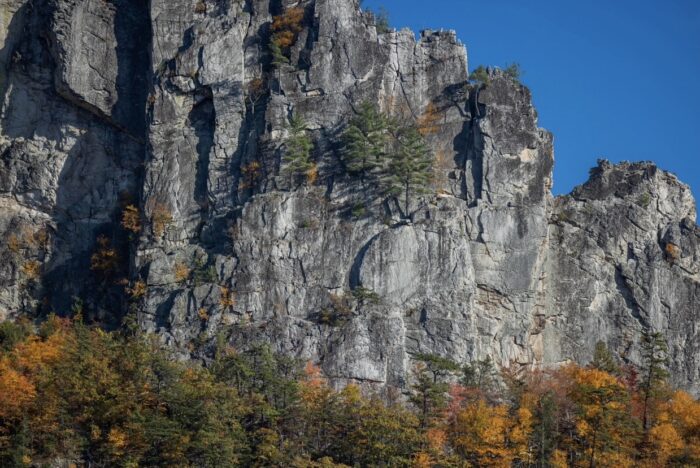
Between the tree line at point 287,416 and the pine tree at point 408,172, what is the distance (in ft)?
30.7

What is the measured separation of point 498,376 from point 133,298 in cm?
1865

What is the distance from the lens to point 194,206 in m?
90.1

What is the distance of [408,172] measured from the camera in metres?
87.8

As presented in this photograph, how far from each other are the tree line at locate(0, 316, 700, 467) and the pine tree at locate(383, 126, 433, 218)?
30.7 ft

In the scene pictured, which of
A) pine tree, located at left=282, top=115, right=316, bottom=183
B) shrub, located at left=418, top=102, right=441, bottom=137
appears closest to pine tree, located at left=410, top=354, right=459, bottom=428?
pine tree, located at left=282, top=115, right=316, bottom=183

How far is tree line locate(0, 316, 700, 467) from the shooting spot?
74.6 meters

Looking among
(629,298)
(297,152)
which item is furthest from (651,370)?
(297,152)

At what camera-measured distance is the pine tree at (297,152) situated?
88.1m

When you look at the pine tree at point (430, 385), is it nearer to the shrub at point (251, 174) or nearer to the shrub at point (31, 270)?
→ the shrub at point (251, 174)

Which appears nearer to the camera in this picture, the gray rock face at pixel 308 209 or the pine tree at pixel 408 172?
the gray rock face at pixel 308 209

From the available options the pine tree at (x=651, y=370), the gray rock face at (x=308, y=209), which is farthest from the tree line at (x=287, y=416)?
the gray rock face at (x=308, y=209)

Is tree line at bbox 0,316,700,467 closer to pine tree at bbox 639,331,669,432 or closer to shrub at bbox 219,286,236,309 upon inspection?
pine tree at bbox 639,331,669,432

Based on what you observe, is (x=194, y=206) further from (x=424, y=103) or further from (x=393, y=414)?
(x=393, y=414)

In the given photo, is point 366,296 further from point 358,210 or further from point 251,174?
point 251,174
